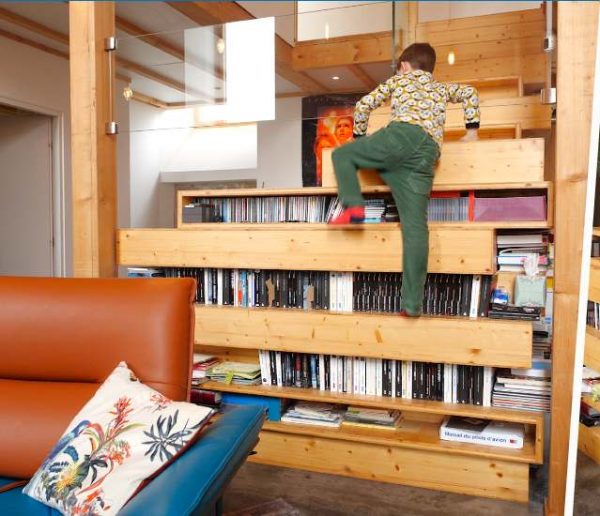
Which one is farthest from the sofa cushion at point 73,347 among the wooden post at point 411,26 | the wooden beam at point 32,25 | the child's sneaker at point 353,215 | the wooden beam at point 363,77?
the wooden beam at point 32,25

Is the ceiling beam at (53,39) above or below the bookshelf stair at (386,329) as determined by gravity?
above

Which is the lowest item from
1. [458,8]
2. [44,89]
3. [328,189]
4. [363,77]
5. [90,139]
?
[328,189]

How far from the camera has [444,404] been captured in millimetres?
2506

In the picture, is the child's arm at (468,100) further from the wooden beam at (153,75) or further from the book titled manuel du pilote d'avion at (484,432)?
the wooden beam at (153,75)

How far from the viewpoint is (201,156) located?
5.20m

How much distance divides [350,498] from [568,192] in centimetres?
146

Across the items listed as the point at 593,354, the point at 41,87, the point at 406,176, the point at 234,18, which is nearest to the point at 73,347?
the point at 406,176

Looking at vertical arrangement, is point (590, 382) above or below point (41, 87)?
below

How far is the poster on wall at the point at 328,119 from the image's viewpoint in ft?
9.15

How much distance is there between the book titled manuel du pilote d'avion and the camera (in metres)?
2.41

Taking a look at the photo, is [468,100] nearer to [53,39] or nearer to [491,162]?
[491,162]

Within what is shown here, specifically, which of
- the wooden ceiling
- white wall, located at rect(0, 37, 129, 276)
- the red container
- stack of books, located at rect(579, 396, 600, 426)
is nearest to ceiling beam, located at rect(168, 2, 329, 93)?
the wooden ceiling

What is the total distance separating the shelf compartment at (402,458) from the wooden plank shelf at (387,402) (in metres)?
0.13

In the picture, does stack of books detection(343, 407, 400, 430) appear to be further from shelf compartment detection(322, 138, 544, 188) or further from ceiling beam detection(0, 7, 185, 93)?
ceiling beam detection(0, 7, 185, 93)
